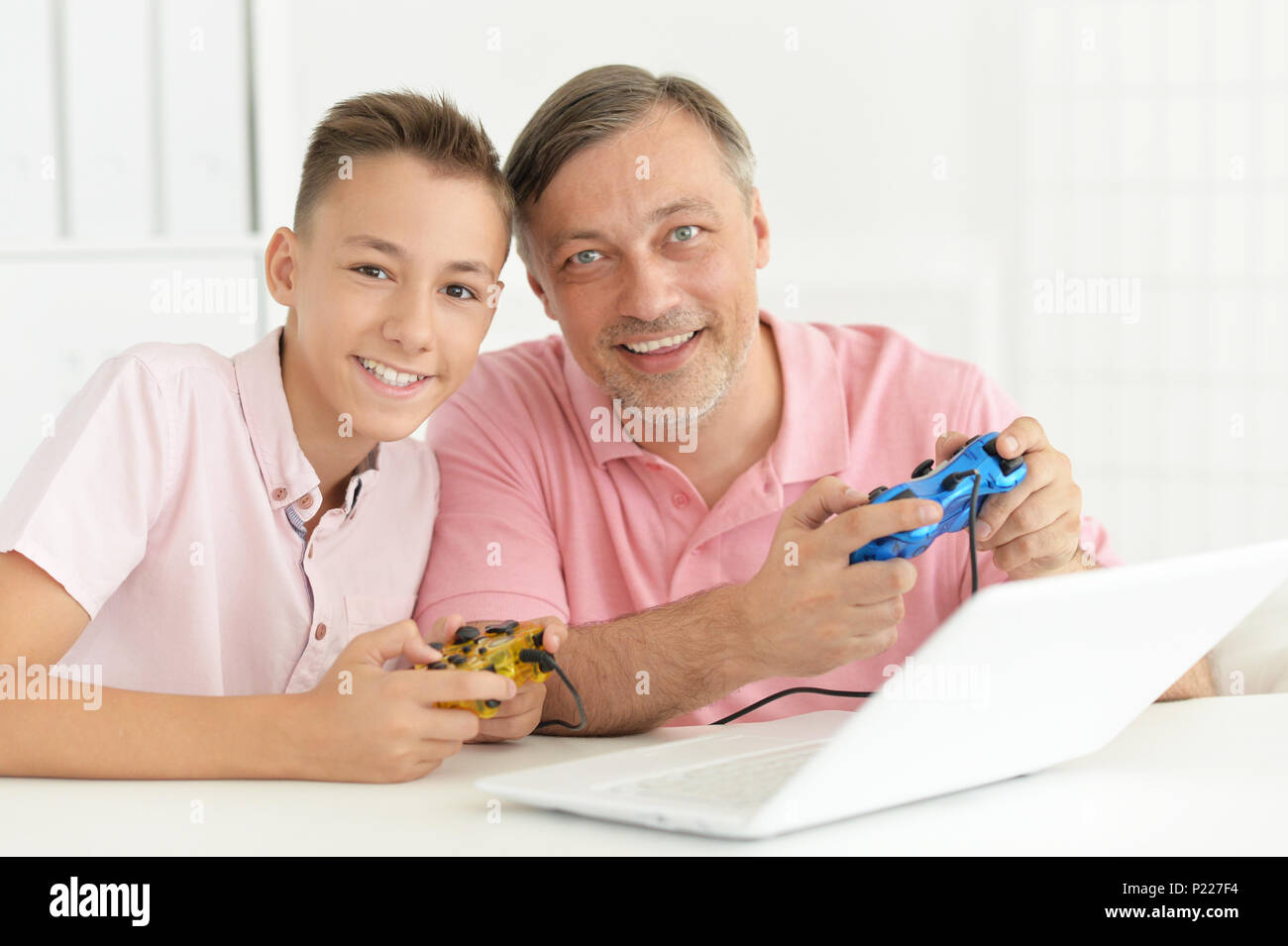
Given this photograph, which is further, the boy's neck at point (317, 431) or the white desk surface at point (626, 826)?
the boy's neck at point (317, 431)

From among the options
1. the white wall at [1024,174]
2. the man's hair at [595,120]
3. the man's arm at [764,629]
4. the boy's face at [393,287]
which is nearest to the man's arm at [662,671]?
the man's arm at [764,629]

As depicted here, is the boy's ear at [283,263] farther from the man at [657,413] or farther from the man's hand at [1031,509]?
the man's hand at [1031,509]

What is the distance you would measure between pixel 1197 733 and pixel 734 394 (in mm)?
660

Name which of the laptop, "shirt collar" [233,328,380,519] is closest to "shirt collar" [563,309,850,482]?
"shirt collar" [233,328,380,519]

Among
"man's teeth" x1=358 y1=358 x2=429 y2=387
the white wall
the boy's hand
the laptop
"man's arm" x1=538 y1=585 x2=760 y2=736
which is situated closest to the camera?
the laptop

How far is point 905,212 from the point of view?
2.83 metres

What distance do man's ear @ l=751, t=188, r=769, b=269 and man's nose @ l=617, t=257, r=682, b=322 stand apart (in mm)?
191

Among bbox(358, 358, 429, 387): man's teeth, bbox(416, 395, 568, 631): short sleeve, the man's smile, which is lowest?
bbox(416, 395, 568, 631): short sleeve

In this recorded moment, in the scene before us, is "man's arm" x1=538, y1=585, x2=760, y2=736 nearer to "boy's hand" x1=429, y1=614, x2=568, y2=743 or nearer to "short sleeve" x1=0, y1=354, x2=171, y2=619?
"boy's hand" x1=429, y1=614, x2=568, y2=743

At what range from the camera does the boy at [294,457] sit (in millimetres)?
1069

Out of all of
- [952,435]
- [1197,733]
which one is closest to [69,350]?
[952,435]

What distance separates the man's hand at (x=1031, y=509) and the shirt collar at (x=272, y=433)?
60 centimetres

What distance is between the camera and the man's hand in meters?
1.03

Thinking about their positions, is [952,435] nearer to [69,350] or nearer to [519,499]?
[519,499]
